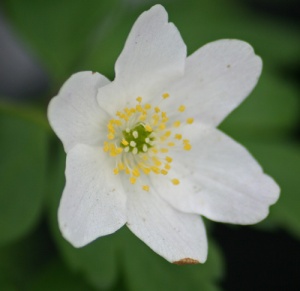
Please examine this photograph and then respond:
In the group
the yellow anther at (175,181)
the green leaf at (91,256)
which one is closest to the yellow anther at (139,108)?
the yellow anther at (175,181)

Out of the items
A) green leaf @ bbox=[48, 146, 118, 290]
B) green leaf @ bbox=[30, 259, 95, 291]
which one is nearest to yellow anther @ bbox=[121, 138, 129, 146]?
green leaf @ bbox=[48, 146, 118, 290]

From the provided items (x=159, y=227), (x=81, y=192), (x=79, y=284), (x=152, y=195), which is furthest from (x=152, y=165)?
(x=79, y=284)

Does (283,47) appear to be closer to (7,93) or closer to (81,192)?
(7,93)

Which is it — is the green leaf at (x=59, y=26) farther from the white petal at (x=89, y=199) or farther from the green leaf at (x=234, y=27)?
the white petal at (x=89, y=199)

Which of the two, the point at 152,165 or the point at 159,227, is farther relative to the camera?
the point at 152,165

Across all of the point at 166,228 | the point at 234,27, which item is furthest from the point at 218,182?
the point at 234,27

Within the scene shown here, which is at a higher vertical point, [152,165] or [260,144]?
[152,165]

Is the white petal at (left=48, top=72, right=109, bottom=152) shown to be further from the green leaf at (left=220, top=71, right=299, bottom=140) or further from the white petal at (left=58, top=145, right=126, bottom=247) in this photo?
the green leaf at (left=220, top=71, right=299, bottom=140)
